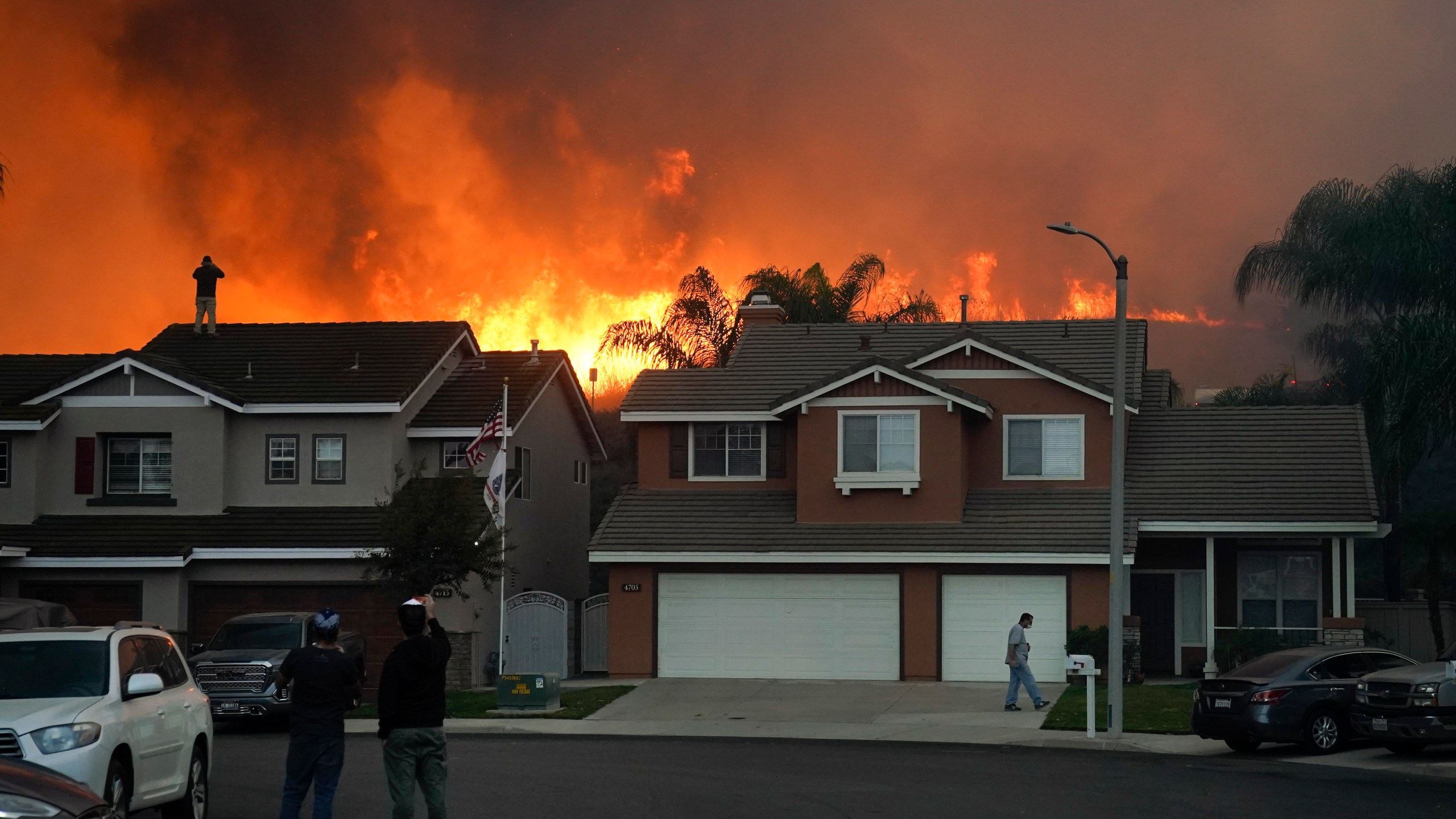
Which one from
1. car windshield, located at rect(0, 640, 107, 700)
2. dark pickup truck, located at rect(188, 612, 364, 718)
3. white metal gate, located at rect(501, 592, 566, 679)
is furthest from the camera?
white metal gate, located at rect(501, 592, 566, 679)

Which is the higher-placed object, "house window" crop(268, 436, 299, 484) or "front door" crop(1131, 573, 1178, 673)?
"house window" crop(268, 436, 299, 484)

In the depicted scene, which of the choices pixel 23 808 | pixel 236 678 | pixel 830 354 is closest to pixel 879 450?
pixel 830 354

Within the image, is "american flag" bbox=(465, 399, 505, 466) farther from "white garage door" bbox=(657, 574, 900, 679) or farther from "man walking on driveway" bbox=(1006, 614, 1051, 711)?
"man walking on driveway" bbox=(1006, 614, 1051, 711)

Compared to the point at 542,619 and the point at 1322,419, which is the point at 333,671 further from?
the point at 1322,419

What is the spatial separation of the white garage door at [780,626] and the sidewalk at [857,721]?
0.60 metres

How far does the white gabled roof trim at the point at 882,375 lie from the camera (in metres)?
32.6

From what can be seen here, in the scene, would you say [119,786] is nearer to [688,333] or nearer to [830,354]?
[830,354]

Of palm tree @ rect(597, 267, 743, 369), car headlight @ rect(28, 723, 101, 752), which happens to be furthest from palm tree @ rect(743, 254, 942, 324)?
car headlight @ rect(28, 723, 101, 752)

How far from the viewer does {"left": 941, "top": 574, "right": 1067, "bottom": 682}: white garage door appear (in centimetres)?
3167

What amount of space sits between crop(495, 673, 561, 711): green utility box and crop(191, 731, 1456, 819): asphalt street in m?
4.94

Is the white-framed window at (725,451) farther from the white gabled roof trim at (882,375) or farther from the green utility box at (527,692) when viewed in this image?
the green utility box at (527,692)

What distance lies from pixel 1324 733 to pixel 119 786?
51.0 feet

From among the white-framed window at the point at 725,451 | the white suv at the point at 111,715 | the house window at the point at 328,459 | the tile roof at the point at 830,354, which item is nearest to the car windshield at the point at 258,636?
the house window at the point at 328,459

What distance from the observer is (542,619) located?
33.8 meters
